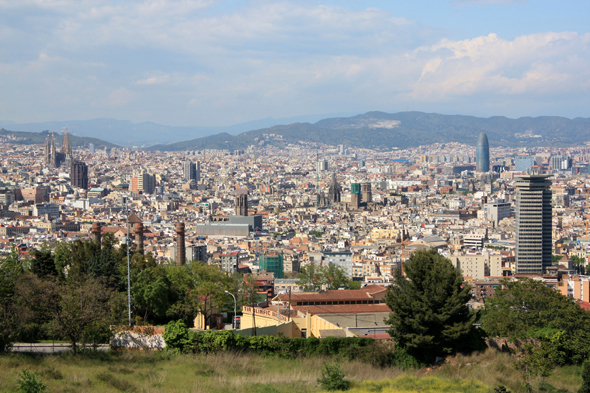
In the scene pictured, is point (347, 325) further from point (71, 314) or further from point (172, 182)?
point (172, 182)

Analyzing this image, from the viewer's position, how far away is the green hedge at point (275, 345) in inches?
543

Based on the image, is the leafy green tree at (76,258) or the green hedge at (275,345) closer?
the green hedge at (275,345)

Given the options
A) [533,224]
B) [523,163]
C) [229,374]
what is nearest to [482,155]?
[523,163]

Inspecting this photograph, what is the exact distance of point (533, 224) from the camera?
4581 centimetres

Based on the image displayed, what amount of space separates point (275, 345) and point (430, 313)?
3307mm

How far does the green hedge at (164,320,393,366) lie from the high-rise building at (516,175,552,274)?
33386 mm

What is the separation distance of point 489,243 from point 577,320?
157ft

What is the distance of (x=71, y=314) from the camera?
13.1m

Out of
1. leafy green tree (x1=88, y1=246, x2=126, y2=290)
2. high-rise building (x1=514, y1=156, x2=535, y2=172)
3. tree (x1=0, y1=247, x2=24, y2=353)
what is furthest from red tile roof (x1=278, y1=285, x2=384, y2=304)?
high-rise building (x1=514, y1=156, x2=535, y2=172)

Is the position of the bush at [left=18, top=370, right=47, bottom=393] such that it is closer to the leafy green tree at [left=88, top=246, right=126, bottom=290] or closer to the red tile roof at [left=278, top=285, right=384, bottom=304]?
the leafy green tree at [left=88, top=246, right=126, bottom=290]

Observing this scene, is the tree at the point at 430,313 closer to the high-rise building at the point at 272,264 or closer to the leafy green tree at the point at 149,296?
the leafy green tree at the point at 149,296

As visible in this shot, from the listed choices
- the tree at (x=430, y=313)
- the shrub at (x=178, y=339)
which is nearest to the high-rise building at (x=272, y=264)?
the tree at (x=430, y=313)

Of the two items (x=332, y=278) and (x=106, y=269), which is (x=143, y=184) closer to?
(x=332, y=278)

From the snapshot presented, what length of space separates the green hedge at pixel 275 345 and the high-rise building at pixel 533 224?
3339 centimetres
